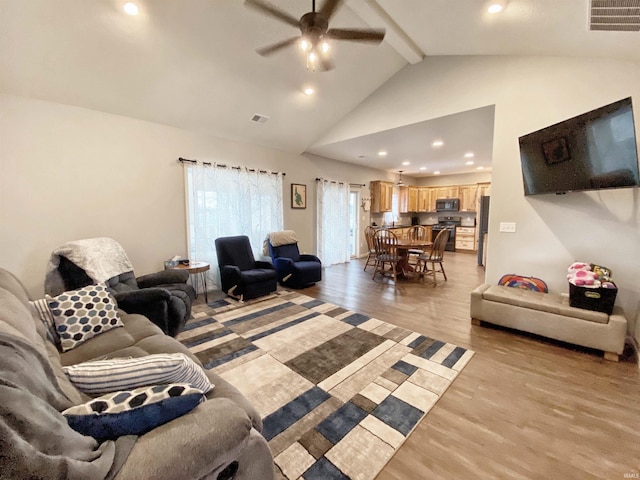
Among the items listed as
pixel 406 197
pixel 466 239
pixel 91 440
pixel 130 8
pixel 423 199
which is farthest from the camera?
pixel 423 199

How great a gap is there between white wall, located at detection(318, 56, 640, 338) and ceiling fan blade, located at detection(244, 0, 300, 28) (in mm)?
2418

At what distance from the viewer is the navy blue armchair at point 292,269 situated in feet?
14.8

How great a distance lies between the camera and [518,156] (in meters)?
3.10

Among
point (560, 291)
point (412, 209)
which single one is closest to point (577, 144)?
point (560, 291)

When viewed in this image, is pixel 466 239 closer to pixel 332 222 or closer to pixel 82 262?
pixel 332 222

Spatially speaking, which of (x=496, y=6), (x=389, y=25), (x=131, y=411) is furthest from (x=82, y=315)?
(x=496, y=6)

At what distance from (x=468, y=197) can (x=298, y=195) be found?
18.6 ft

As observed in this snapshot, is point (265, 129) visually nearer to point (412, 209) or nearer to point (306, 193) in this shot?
point (306, 193)

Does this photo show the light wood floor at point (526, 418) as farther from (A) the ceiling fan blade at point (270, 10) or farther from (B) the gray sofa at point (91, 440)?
(A) the ceiling fan blade at point (270, 10)

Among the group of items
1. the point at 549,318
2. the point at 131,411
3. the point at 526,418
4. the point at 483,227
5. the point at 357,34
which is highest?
the point at 357,34

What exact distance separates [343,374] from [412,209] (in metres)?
7.89

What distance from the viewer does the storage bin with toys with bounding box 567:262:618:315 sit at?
2340 mm

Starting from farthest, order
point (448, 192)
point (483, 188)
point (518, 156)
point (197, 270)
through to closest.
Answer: point (448, 192)
point (483, 188)
point (197, 270)
point (518, 156)

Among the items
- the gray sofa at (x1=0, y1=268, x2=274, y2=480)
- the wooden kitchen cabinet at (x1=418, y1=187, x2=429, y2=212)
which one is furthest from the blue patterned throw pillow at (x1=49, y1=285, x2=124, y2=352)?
the wooden kitchen cabinet at (x1=418, y1=187, x2=429, y2=212)
